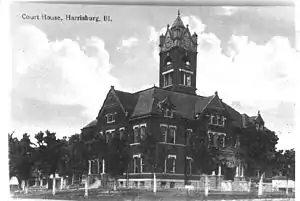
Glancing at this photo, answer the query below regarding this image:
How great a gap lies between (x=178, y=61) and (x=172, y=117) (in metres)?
0.44

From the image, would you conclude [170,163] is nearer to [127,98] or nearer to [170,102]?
[170,102]

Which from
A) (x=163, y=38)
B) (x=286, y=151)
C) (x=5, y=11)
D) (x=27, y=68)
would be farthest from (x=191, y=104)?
(x=5, y=11)

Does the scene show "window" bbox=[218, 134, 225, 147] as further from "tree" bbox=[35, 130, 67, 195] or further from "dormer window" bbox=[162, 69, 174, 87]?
"tree" bbox=[35, 130, 67, 195]

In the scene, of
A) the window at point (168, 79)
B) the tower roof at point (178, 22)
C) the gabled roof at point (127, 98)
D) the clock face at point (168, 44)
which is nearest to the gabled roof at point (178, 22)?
the tower roof at point (178, 22)

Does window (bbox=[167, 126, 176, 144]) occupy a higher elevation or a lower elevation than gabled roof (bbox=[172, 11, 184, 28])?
lower

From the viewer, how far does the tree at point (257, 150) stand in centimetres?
402

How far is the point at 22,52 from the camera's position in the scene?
12.9ft

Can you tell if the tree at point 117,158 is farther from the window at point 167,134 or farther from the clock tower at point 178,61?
the clock tower at point 178,61

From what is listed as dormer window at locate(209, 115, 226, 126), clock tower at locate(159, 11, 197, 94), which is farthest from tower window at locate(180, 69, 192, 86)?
dormer window at locate(209, 115, 226, 126)

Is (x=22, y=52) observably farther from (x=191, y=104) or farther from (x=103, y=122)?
(x=191, y=104)

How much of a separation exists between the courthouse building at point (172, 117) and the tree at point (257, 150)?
8 cm

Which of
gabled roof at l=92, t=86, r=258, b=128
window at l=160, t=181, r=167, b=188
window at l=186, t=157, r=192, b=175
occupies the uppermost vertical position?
gabled roof at l=92, t=86, r=258, b=128

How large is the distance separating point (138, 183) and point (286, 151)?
115 cm

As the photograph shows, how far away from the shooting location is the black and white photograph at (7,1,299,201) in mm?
3902
